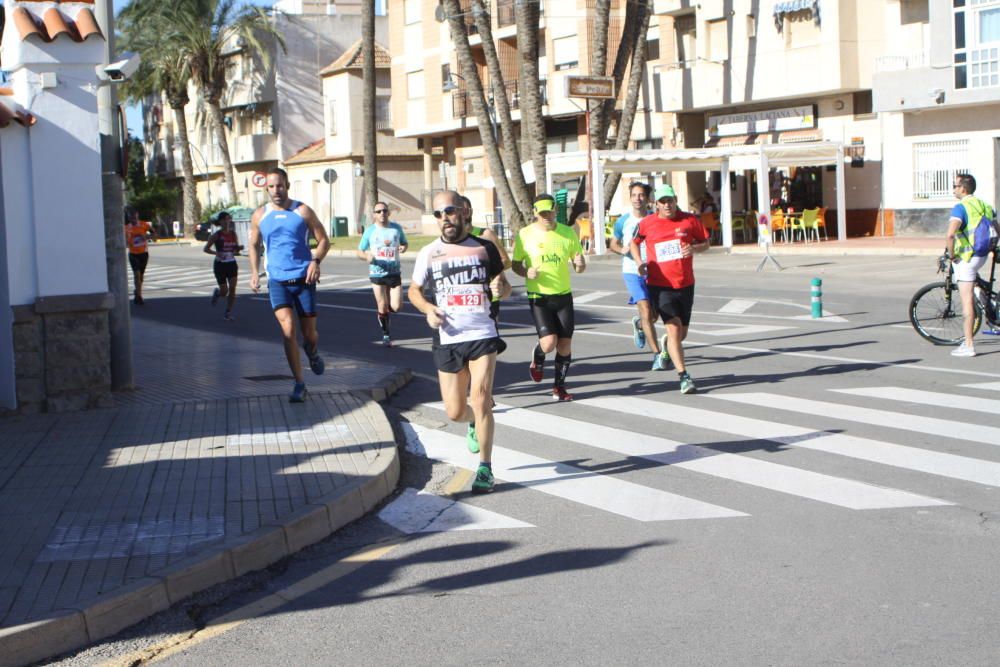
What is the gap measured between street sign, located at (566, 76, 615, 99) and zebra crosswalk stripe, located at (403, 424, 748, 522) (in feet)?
80.0

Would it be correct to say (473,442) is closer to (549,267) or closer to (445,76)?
(549,267)

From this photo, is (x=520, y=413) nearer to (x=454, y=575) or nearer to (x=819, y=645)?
A: (x=454, y=575)

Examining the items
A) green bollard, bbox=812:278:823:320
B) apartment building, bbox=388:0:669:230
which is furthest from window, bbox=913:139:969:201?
green bollard, bbox=812:278:823:320

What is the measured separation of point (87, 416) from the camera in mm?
10312

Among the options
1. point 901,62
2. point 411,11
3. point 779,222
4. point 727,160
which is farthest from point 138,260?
point 411,11

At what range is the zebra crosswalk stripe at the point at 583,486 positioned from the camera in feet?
23.3

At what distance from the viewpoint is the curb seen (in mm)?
5020

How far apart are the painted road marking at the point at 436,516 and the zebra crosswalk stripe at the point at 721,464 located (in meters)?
1.64

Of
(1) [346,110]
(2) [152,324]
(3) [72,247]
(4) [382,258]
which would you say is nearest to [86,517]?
(3) [72,247]

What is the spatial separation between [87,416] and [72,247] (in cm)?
145

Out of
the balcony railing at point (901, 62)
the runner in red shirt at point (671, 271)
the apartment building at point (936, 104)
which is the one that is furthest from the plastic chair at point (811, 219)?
the runner in red shirt at point (671, 271)

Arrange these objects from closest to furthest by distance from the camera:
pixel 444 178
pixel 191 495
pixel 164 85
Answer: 1. pixel 191 495
2. pixel 444 178
3. pixel 164 85

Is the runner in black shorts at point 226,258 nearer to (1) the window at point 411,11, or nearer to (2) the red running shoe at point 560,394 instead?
(2) the red running shoe at point 560,394

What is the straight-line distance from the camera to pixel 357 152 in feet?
197
